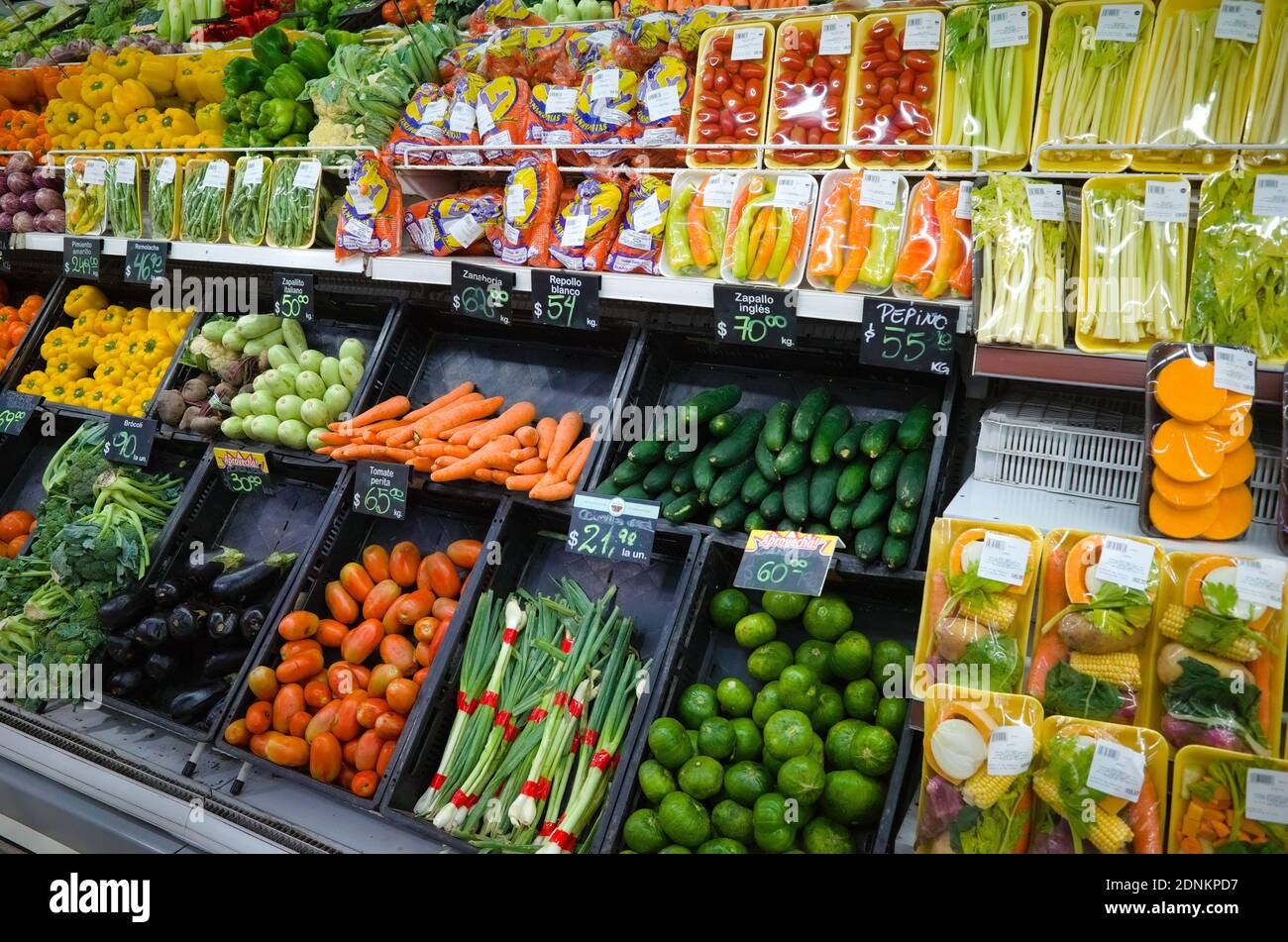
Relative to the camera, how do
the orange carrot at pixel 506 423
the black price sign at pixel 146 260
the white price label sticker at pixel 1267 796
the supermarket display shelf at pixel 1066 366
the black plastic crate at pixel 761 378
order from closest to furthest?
1. the white price label sticker at pixel 1267 796
2. the supermarket display shelf at pixel 1066 366
3. the black plastic crate at pixel 761 378
4. the orange carrot at pixel 506 423
5. the black price sign at pixel 146 260

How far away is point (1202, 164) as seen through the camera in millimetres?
2082

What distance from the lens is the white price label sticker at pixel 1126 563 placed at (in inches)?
67.2

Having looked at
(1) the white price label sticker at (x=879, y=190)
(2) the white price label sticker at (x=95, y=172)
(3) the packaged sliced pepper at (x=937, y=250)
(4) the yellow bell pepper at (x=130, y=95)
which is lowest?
(3) the packaged sliced pepper at (x=937, y=250)

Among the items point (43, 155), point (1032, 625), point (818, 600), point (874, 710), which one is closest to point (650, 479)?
point (818, 600)

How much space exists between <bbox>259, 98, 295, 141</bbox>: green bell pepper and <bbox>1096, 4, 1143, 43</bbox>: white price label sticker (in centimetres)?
294

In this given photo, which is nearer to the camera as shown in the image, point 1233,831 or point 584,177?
point 1233,831

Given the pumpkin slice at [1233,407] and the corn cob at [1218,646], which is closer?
the corn cob at [1218,646]

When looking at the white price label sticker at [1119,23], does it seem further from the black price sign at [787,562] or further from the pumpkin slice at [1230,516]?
the black price sign at [787,562]

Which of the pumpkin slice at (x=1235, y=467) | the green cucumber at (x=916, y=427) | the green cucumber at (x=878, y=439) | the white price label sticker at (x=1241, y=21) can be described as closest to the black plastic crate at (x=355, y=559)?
the green cucumber at (x=878, y=439)

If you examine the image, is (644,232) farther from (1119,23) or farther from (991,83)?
(1119,23)

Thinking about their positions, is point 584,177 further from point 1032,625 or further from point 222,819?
point 222,819

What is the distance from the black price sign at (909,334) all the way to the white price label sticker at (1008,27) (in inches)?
30.2

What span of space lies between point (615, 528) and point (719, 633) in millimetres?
437
